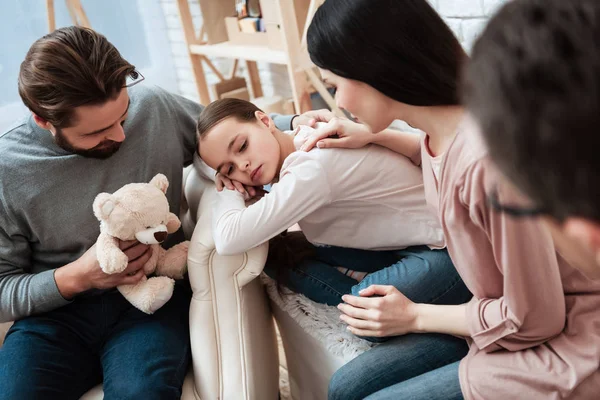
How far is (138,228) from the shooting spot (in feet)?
3.94

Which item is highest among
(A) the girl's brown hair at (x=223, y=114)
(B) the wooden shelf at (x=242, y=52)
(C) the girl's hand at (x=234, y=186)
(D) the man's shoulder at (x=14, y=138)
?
(D) the man's shoulder at (x=14, y=138)

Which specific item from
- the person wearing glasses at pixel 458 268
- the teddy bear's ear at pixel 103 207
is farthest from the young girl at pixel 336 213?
the teddy bear's ear at pixel 103 207

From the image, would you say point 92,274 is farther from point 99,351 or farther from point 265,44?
point 265,44

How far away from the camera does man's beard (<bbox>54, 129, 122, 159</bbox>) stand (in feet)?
4.11

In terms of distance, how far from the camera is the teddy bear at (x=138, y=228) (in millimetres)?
1173

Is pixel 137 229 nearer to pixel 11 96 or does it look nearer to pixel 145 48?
pixel 11 96

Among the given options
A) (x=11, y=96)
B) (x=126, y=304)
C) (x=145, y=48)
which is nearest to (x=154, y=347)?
(x=126, y=304)

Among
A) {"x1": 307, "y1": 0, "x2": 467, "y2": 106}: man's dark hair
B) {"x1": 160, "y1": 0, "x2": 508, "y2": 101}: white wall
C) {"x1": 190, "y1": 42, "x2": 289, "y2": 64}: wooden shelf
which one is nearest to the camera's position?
{"x1": 307, "y1": 0, "x2": 467, "y2": 106}: man's dark hair

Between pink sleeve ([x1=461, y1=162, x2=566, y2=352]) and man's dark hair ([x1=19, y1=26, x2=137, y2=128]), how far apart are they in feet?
2.52

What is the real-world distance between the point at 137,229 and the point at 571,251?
2.98 ft

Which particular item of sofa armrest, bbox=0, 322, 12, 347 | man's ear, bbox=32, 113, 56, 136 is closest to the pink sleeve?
man's ear, bbox=32, 113, 56, 136

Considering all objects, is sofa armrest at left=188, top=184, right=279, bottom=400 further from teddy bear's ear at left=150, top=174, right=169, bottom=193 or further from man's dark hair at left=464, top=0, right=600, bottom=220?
man's dark hair at left=464, top=0, right=600, bottom=220

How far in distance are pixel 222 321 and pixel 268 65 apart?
190cm

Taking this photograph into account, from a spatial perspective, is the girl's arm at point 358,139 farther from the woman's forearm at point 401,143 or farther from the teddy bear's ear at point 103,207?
the teddy bear's ear at point 103,207
